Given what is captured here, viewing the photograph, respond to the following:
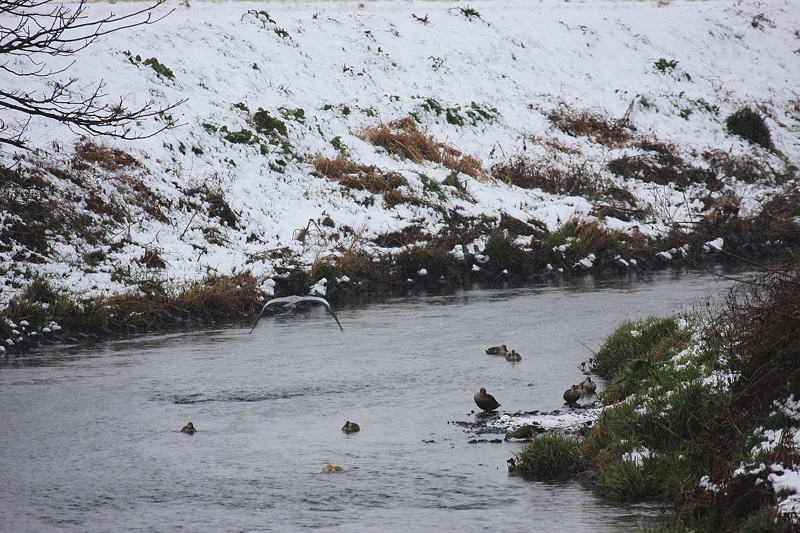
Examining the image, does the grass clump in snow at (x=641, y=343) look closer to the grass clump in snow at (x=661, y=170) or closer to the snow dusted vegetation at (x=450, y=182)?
the snow dusted vegetation at (x=450, y=182)

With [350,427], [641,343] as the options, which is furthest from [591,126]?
[350,427]

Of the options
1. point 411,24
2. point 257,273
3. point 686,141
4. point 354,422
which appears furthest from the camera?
point 411,24

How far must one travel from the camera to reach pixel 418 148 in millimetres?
25453

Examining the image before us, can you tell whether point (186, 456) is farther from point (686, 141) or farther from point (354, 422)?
point (686, 141)

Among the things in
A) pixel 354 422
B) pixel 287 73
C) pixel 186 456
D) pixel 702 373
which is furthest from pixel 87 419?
pixel 287 73

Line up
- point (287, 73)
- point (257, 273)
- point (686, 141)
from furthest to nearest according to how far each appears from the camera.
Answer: point (686, 141), point (287, 73), point (257, 273)

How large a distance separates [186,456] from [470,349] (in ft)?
19.1

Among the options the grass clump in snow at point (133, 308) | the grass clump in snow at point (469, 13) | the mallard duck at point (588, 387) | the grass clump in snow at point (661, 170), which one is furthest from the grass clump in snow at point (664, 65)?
the mallard duck at point (588, 387)

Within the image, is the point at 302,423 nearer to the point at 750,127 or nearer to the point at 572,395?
the point at 572,395

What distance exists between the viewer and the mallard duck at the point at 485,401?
10.7 m

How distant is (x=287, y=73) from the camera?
2731 cm

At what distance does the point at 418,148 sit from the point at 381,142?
3.26 ft

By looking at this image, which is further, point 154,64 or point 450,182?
point 154,64

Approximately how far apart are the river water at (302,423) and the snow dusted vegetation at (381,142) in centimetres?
308
